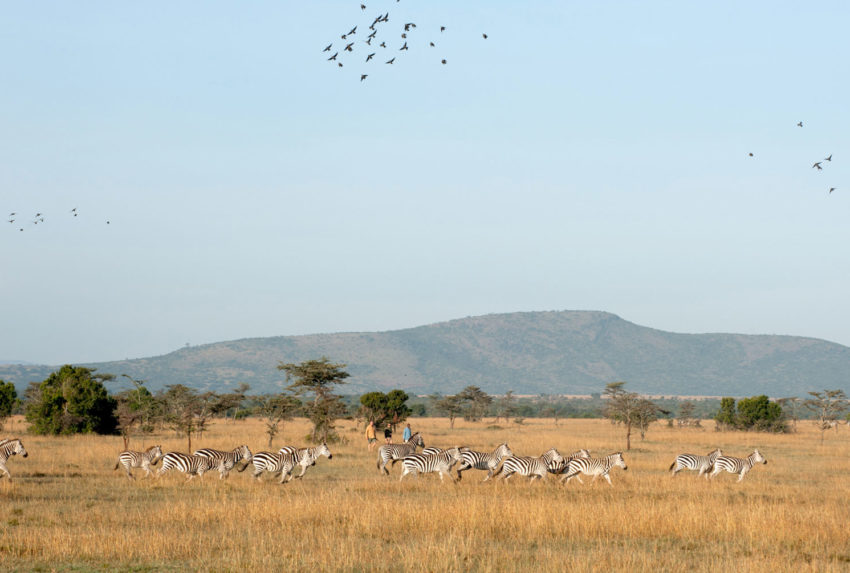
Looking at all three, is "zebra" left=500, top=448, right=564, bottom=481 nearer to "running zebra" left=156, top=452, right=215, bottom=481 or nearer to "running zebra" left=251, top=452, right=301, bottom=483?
"running zebra" left=251, top=452, right=301, bottom=483

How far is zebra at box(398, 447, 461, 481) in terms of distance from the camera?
25.3m

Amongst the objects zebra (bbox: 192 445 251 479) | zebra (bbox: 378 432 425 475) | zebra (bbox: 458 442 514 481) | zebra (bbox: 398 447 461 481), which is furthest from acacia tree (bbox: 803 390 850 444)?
zebra (bbox: 192 445 251 479)

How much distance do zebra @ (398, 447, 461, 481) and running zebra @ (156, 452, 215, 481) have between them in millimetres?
5632

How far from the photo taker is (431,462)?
2548 cm

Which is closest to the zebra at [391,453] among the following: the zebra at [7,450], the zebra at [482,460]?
the zebra at [482,460]

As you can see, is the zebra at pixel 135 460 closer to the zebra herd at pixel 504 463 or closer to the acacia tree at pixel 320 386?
the zebra herd at pixel 504 463

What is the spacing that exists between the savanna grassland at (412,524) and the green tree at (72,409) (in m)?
17.5

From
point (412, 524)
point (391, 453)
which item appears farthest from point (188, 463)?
point (412, 524)

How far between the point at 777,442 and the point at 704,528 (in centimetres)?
3689

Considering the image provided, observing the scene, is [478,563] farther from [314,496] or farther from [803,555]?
[314,496]

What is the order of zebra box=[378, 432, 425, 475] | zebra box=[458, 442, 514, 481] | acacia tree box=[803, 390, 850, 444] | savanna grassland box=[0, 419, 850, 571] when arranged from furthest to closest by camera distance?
acacia tree box=[803, 390, 850, 444], zebra box=[378, 432, 425, 475], zebra box=[458, 442, 514, 481], savanna grassland box=[0, 419, 850, 571]

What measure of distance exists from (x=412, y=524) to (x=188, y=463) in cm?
1057

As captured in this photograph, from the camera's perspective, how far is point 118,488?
2289 cm

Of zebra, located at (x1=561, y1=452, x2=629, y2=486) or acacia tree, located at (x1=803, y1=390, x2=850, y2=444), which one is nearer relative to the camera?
zebra, located at (x1=561, y1=452, x2=629, y2=486)
